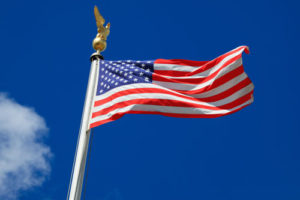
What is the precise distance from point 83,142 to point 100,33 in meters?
3.82

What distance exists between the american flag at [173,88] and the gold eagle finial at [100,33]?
51cm

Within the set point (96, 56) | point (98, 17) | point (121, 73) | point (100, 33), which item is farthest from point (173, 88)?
point (98, 17)

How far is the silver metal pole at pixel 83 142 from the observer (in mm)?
8766

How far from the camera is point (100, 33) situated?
12.0 meters

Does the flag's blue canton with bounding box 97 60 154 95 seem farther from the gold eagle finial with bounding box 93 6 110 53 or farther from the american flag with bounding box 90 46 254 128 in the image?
the gold eagle finial with bounding box 93 6 110 53

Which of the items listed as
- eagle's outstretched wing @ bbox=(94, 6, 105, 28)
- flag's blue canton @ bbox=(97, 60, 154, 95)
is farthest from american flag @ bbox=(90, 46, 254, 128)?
eagle's outstretched wing @ bbox=(94, 6, 105, 28)

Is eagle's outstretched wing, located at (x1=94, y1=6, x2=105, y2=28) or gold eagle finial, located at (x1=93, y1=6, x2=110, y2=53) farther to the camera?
eagle's outstretched wing, located at (x1=94, y1=6, x2=105, y2=28)

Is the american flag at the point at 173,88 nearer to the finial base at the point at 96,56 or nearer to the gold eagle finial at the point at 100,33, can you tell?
the finial base at the point at 96,56

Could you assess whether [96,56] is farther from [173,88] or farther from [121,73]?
[173,88]

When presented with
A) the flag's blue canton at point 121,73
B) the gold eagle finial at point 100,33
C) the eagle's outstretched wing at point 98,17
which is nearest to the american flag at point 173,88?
the flag's blue canton at point 121,73

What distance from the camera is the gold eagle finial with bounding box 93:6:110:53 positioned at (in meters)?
11.7

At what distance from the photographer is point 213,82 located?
35.9 feet

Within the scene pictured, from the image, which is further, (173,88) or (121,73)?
(173,88)

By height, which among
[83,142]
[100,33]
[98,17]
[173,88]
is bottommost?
[83,142]
